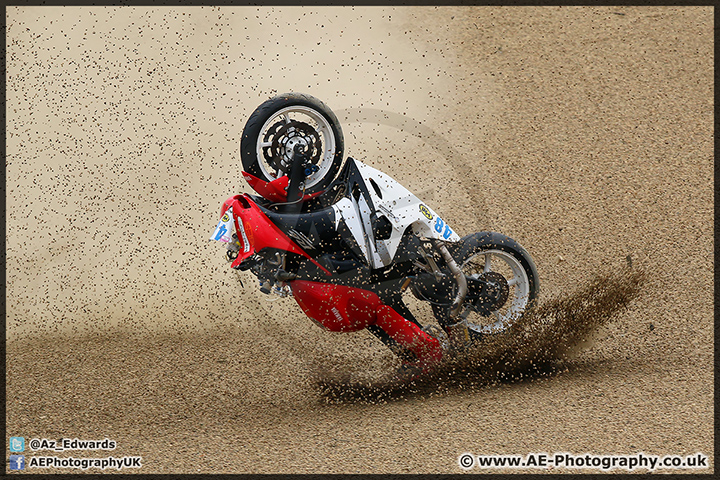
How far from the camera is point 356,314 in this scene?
511cm

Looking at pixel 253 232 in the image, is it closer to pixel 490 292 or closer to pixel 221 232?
pixel 221 232

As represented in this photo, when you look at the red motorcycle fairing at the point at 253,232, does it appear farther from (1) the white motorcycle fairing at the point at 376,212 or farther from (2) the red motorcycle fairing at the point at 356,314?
(1) the white motorcycle fairing at the point at 376,212

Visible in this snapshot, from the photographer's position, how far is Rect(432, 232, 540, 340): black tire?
536 cm

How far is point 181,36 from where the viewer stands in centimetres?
1165

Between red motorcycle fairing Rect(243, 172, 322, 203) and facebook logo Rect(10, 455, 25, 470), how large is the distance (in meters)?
2.52

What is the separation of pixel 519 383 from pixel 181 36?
358 inches

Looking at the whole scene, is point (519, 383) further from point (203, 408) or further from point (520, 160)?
point (520, 160)

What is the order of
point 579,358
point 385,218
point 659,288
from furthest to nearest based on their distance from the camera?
point 659,288, point 579,358, point 385,218

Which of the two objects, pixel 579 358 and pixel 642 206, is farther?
pixel 642 206

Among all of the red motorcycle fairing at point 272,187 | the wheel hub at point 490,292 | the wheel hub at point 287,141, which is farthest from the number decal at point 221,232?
the wheel hub at point 490,292

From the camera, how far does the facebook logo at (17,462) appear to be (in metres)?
4.55

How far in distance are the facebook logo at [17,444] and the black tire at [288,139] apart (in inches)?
104

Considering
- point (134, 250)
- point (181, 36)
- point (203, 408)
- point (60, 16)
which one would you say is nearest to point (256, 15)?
point (181, 36)
